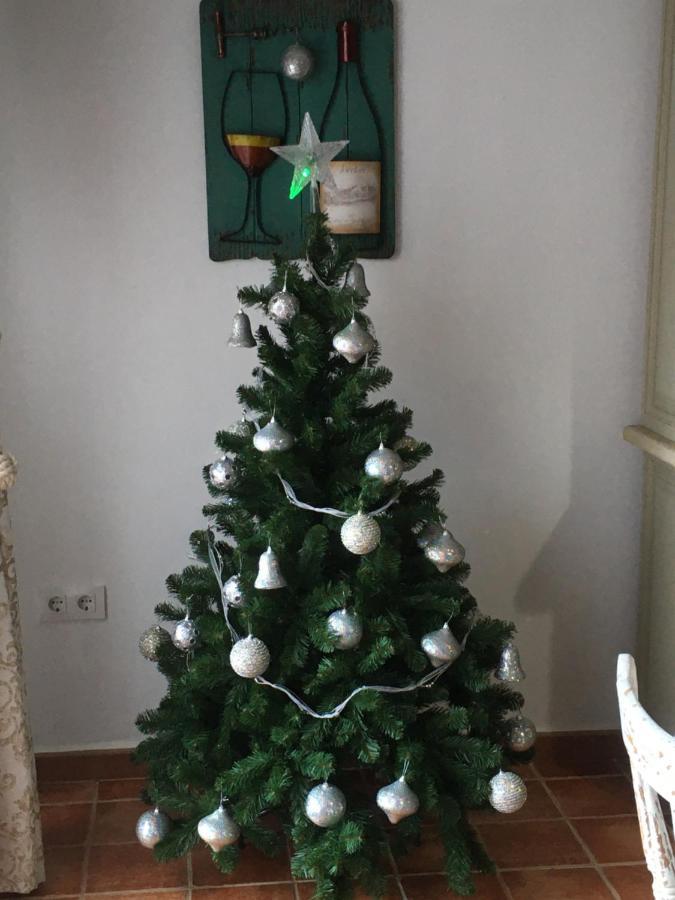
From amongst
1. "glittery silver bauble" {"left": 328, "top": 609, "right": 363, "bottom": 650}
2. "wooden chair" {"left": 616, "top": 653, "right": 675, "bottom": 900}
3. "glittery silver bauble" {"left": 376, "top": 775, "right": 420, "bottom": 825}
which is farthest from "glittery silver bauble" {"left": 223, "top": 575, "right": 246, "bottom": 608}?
"wooden chair" {"left": 616, "top": 653, "right": 675, "bottom": 900}

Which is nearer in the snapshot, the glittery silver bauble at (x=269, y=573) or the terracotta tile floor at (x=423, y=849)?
the glittery silver bauble at (x=269, y=573)

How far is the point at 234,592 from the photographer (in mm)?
2162

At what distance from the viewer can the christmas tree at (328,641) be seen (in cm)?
207

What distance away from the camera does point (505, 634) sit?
224 cm

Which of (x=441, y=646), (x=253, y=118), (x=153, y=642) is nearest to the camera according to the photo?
(x=441, y=646)

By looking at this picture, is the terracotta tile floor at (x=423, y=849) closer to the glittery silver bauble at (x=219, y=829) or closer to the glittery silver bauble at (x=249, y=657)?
the glittery silver bauble at (x=219, y=829)

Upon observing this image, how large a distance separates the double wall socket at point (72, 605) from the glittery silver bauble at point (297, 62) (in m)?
1.30

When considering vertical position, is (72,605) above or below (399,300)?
below

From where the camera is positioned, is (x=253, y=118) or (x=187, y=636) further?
(x=253, y=118)

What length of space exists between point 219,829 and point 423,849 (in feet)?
1.74

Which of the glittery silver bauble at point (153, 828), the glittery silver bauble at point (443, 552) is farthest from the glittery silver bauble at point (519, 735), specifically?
the glittery silver bauble at point (153, 828)

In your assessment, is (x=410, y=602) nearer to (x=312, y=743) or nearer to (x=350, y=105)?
(x=312, y=743)

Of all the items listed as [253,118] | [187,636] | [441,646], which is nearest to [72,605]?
[187,636]

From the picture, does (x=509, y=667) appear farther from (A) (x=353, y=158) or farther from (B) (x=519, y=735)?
(A) (x=353, y=158)
